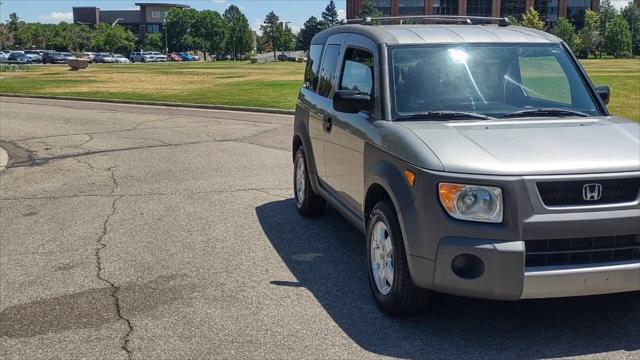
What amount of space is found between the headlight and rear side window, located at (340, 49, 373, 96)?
1519 mm

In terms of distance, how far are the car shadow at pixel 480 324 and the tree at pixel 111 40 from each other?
449 ft

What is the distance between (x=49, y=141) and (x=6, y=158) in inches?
80.2

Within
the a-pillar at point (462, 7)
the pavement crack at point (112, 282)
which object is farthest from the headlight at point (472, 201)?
the a-pillar at point (462, 7)

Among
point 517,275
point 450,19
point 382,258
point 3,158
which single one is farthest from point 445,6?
point 517,275

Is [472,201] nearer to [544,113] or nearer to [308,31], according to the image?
[544,113]

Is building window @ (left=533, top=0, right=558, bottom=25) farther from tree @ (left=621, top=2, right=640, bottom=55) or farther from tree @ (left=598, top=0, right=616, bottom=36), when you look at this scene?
tree @ (left=621, top=2, right=640, bottom=55)

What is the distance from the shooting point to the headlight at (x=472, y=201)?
383 cm

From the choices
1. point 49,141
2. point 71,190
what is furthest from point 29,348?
point 49,141

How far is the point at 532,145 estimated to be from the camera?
4105 mm

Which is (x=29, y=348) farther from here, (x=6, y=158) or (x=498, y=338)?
(x=6, y=158)

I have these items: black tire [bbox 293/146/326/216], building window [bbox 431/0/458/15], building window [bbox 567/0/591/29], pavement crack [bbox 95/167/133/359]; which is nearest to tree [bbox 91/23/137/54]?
building window [bbox 431/0/458/15]

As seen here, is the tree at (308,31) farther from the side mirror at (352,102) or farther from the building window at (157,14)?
the side mirror at (352,102)

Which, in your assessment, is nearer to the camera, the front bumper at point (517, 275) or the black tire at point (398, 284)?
the front bumper at point (517, 275)

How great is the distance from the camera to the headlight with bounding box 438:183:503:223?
383 cm
